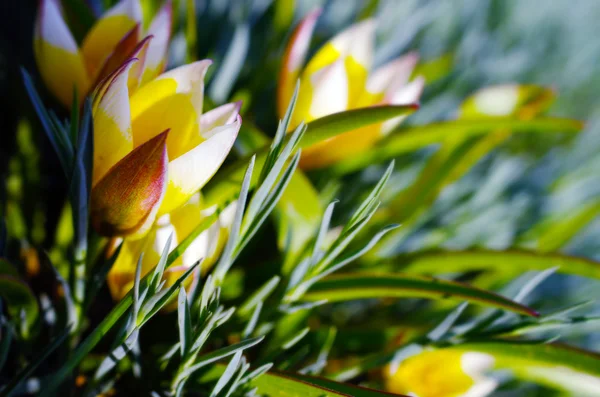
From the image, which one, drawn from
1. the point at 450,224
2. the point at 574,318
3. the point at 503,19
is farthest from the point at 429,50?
the point at 574,318

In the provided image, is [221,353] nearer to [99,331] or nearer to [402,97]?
[99,331]

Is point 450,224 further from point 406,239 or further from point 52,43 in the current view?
point 52,43

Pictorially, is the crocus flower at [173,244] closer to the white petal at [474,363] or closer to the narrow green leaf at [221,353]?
the narrow green leaf at [221,353]

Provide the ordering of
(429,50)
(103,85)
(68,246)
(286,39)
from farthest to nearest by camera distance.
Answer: (429,50)
(286,39)
(68,246)
(103,85)

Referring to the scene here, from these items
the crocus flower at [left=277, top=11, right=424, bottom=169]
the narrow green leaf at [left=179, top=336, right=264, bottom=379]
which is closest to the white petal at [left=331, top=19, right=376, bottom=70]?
the crocus flower at [left=277, top=11, right=424, bottom=169]

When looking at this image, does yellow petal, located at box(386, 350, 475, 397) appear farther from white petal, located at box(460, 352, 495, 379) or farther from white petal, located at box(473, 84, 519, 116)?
white petal, located at box(473, 84, 519, 116)

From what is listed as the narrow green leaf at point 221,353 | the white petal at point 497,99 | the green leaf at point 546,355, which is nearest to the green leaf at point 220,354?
the narrow green leaf at point 221,353
